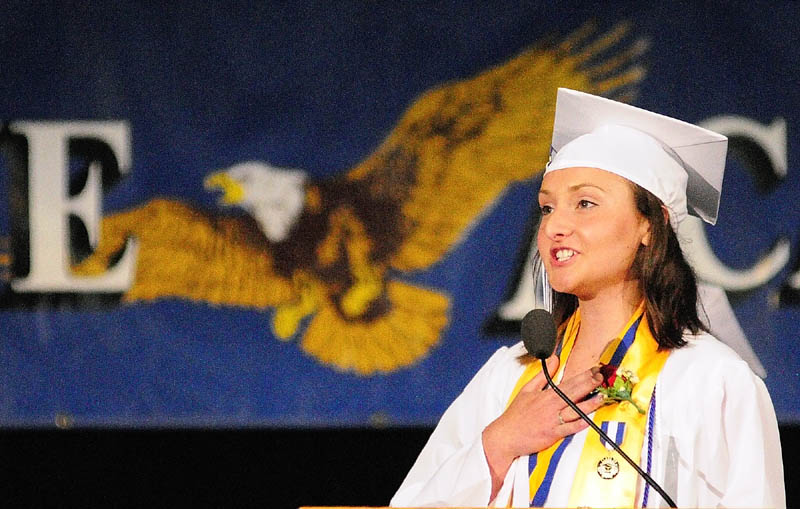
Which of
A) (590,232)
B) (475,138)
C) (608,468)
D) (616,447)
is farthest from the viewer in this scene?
(475,138)

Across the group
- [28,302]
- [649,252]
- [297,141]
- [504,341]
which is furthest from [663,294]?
[28,302]

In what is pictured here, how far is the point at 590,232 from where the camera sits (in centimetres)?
258

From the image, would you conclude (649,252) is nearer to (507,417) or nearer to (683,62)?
(507,417)

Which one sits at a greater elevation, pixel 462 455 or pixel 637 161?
pixel 637 161

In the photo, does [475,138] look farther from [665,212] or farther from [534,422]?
[534,422]

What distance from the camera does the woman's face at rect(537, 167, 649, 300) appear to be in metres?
2.59

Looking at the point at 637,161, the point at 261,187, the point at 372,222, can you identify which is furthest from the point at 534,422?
the point at 261,187

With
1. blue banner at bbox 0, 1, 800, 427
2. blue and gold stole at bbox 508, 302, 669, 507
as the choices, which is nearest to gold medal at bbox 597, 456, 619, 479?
blue and gold stole at bbox 508, 302, 669, 507

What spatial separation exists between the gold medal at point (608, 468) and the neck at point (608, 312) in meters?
0.23

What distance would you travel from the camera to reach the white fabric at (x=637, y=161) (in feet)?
8.48

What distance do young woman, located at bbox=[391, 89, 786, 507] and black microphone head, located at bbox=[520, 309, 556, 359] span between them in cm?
17

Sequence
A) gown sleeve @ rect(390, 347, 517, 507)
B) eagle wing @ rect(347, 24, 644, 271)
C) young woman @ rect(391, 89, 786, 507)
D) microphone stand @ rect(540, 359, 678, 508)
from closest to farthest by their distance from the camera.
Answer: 1. microphone stand @ rect(540, 359, 678, 508)
2. young woman @ rect(391, 89, 786, 507)
3. gown sleeve @ rect(390, 347, 517, 507)
4. eagle wing @ rect(347, 24, 644, 271)

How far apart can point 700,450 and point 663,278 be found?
358 millimetres

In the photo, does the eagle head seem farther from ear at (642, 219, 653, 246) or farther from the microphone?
the microphone
